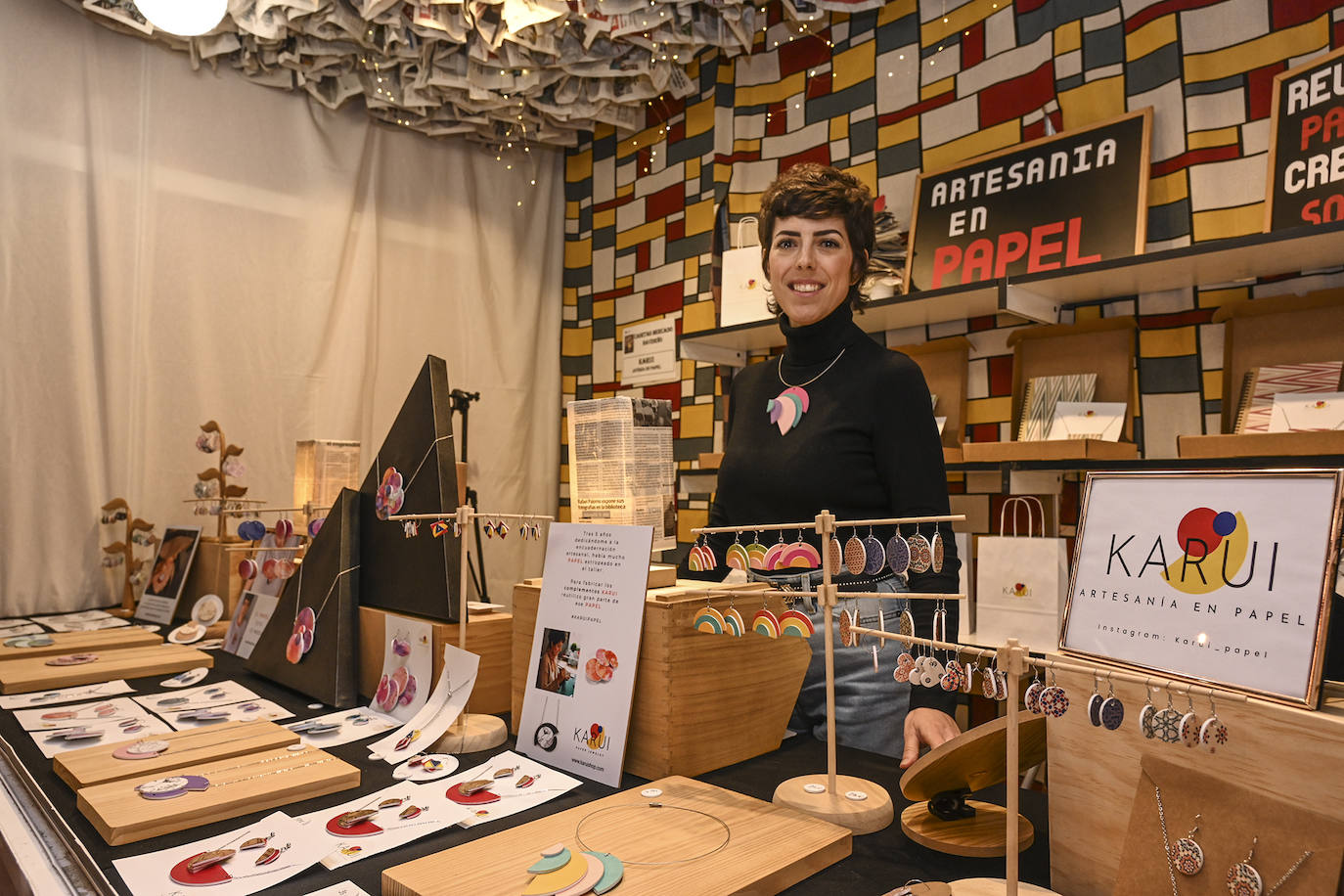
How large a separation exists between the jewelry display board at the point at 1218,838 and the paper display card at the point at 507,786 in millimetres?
592

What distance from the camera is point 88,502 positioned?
2689 millimetres

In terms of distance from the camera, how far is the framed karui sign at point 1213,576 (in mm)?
601

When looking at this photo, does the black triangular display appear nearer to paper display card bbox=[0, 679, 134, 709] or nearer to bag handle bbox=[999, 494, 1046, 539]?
paper display card bbox=[0, 679, 134, 709]

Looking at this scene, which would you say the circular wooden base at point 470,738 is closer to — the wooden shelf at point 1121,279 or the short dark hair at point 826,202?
the short dark hair at point 826,202

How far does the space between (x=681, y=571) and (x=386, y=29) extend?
6.80ft

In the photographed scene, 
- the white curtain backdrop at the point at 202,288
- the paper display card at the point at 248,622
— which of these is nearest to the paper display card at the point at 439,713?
the paper display card at the point at 248,622

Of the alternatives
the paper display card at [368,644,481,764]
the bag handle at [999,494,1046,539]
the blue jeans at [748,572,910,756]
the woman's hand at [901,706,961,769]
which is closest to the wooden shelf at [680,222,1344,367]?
the bag handle at [999,494,1046,539]

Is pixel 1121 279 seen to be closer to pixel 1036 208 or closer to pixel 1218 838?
pixel 1036 208

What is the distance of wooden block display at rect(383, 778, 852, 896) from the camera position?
698 mm

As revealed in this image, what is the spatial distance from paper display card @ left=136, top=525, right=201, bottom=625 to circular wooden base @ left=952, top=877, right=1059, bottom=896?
2.27m

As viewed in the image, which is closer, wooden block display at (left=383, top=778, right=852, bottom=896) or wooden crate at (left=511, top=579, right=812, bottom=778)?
wooden block display at (left=383, top=778, right=852, bottom=896)

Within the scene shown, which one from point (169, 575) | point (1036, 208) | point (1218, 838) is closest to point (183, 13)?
point (169, 575)

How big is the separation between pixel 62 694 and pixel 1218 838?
1.74 m

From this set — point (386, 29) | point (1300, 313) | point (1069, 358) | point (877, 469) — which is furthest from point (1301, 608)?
point (386, 29)
